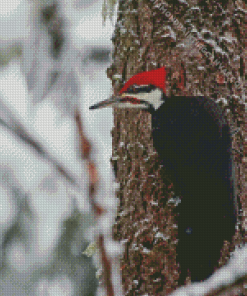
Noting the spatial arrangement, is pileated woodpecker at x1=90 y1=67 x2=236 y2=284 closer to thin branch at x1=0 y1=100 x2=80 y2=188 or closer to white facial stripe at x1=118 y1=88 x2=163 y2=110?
white facial stripe at x1=118 y1=88 x2=163 y2=110

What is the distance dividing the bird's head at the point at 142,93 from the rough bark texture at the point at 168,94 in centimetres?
9

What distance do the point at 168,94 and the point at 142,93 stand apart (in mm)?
135

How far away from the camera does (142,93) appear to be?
1623 mm

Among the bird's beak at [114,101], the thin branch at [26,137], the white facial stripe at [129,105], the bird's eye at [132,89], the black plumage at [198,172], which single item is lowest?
the black plumage at [198,172]

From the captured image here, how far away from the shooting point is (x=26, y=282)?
3.16 meters

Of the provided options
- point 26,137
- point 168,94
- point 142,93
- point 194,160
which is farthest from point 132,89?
point 26,137

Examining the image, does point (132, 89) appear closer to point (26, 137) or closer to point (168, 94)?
point (168, 94)

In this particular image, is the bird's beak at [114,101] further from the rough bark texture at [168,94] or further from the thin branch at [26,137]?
the thin branch at [26,137]

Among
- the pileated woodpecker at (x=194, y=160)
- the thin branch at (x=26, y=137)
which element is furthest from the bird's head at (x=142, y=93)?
the thin branch at (x=26, y=137)

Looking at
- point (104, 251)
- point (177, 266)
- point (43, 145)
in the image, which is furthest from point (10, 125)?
point (177, 266)

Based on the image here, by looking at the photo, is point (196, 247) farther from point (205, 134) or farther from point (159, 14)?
point (159, 14)

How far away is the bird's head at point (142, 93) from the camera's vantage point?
1547mm

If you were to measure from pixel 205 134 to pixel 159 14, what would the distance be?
614mm

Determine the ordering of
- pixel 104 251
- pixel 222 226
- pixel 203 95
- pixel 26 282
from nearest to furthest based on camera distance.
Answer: pixel 104 251 → pixel 222 226 → pixel 203 95 → pixel 26 282
